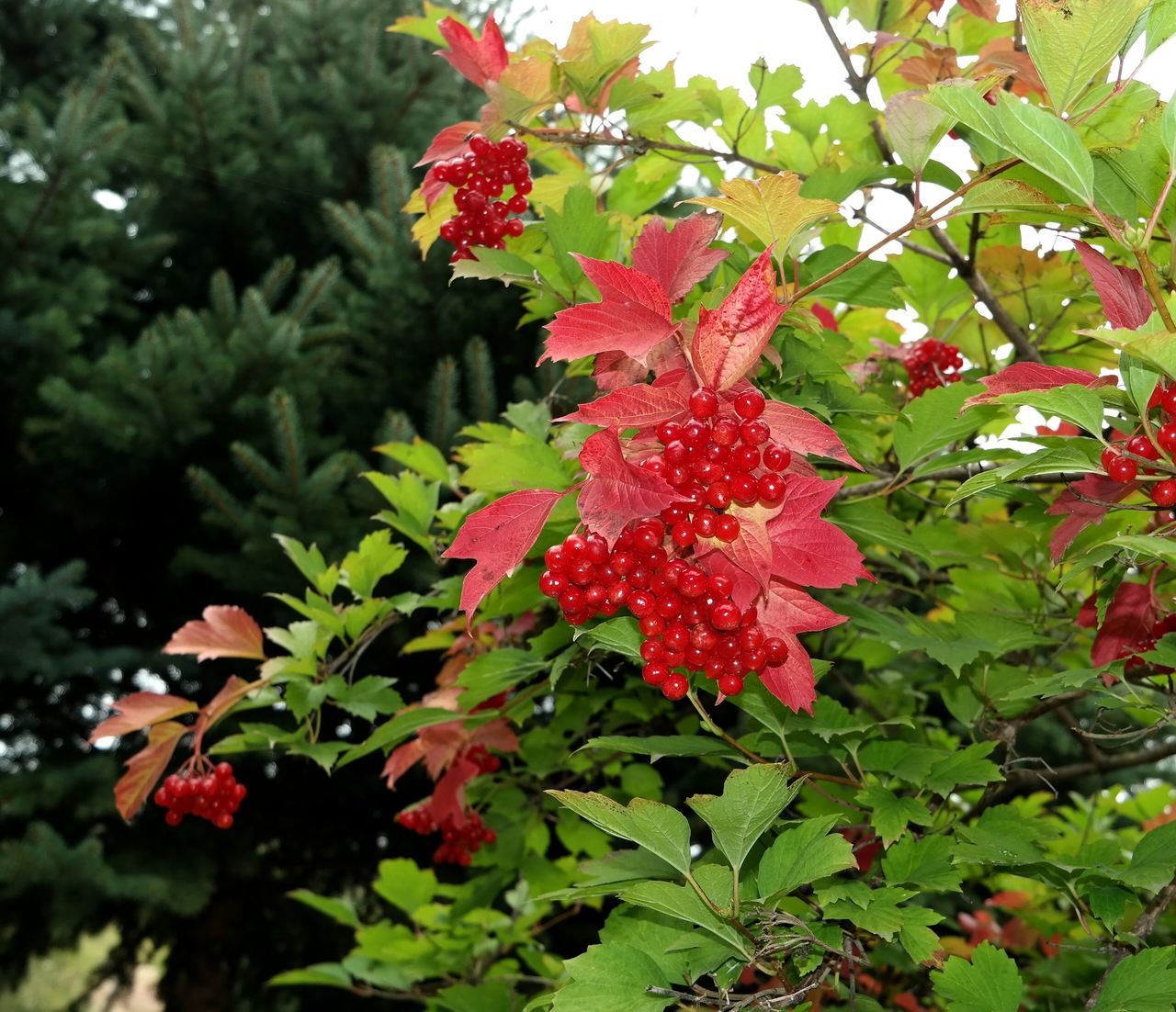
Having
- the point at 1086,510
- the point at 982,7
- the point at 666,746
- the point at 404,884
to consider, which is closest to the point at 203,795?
the point at 404,884

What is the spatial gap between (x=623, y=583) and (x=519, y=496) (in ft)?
0.35

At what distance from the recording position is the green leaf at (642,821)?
745 millimetres

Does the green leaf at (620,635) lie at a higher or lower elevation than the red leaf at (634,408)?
lower

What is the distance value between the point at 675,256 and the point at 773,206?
86 millimetres

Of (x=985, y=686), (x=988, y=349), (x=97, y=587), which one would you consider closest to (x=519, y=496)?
(x=985, y=686)

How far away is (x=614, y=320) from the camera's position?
2.22 ft

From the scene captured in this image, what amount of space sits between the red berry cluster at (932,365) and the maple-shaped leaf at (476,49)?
0.73 metres

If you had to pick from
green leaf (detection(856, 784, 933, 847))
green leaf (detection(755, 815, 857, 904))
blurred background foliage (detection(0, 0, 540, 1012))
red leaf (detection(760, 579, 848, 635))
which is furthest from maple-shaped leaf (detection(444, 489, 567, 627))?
blurred background foliage (detection(0, 0, 540, 1012))

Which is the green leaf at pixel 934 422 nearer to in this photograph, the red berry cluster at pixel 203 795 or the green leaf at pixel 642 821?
the green leaf at pixel 642 821

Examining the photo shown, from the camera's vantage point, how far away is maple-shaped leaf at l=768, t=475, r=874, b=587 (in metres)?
0.73

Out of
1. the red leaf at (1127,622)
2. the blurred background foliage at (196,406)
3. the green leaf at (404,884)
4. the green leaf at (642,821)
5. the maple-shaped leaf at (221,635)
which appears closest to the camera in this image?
the green leaf at (642,821)

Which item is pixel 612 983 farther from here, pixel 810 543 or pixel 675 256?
pixel 675 256

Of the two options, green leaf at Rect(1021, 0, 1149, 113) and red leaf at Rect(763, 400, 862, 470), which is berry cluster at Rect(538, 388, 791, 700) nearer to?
red leaf at Rect(763, 400, 862, 470)

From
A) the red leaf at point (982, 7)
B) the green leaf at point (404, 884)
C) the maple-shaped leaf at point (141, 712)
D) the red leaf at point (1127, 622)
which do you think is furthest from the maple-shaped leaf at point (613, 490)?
the green leaf at point (404, 884)
